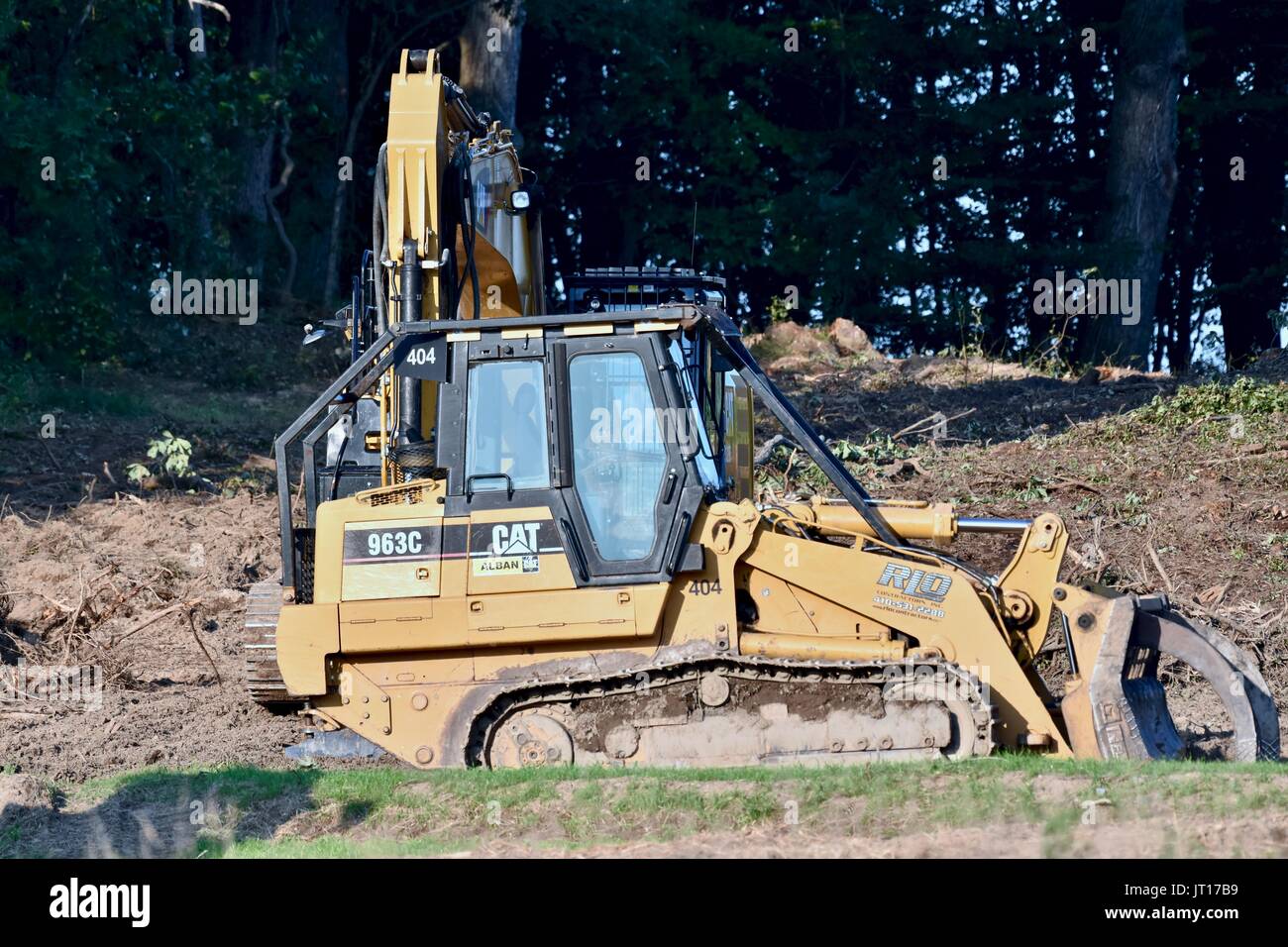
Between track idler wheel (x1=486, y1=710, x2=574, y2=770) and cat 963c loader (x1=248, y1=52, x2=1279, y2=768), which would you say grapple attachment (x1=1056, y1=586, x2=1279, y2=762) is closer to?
cat 963c loader (x1=248, y1=52, x2=1279, y2=768)

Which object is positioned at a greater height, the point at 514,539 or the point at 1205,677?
the point at 514,539

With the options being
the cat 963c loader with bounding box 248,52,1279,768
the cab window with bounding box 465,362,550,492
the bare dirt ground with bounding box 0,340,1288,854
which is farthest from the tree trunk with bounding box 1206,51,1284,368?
the cab window with bounding box 465,362,550,492

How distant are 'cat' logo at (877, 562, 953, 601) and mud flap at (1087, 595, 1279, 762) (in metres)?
0.90

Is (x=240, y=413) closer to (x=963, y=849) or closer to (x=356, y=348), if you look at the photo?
(x=356, y=348)

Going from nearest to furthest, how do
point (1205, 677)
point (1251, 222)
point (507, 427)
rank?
point (1205, 677) → point (507, 427) → point (1251, 222)

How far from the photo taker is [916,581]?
907 centimetres

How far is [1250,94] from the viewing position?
98.5 feet

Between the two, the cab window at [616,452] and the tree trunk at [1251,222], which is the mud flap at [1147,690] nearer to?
the cab window at [616,452]

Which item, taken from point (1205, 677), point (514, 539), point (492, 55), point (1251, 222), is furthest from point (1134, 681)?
point (1251, 222)

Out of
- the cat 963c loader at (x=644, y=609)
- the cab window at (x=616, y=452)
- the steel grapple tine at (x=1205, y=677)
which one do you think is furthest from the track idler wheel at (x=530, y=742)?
the steel grapple tine at (x=1205, y=677)

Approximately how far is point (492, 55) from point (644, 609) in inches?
667

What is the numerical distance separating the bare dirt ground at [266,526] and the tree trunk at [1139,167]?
6607mm

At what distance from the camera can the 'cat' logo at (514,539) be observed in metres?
9.06

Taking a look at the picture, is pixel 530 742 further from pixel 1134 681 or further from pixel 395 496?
pixel 1134 681
